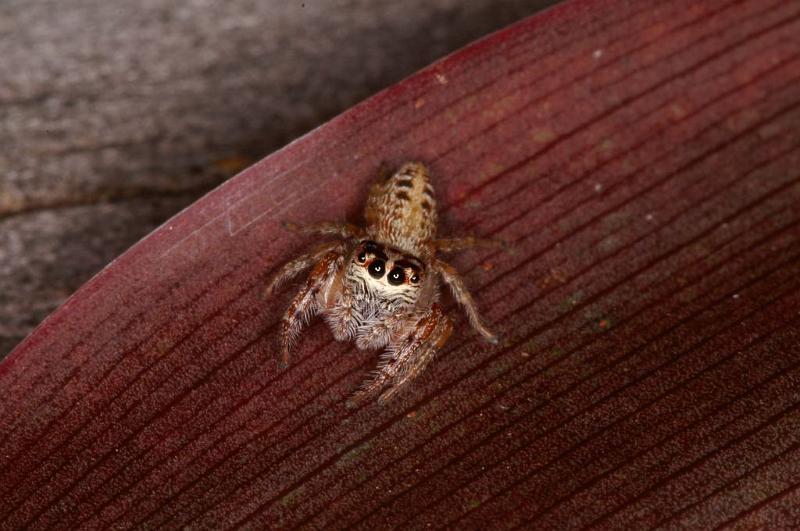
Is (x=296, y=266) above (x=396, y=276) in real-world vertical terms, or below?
above

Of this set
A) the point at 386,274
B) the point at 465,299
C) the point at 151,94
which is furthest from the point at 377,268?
the point at 151,94

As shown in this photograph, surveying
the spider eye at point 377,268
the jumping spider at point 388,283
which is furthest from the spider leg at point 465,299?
the spider eye at point 377,268

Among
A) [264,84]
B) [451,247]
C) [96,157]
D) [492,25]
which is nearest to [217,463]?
[451,247]

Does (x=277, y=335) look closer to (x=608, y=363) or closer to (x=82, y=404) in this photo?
(x=82, y=404)

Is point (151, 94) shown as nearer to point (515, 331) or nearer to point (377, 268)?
point (377, 268)

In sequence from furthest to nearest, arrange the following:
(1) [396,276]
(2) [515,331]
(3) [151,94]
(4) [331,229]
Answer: (3) [151,94]
(1) [396,276]
(4) [331,229]
(2) [515,331]

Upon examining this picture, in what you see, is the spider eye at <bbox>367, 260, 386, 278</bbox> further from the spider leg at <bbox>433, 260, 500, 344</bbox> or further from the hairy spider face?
the spider leg at <bbox>433, 260, 500, 344</bbox>

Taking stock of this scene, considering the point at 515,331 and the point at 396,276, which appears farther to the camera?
the point at 396,276
